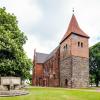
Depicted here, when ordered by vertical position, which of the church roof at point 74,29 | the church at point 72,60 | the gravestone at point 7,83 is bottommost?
the gravestone at point 7,83

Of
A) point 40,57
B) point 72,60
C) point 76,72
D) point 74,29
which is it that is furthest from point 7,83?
point 40,57

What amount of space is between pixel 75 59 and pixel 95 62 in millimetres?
18063

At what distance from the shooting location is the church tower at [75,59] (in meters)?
49.8

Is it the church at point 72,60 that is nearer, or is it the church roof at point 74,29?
the church at point 72,60

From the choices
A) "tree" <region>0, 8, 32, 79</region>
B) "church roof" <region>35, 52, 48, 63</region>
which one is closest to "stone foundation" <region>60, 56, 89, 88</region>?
"tree" <region>0, 8, 32, 79</region>

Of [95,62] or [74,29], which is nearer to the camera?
[74,29]

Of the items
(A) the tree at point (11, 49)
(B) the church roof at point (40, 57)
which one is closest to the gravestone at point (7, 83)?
(A) the tree at point (11, 49)

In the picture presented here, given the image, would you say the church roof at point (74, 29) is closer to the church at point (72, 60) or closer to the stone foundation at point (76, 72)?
the church at point (72, 60)

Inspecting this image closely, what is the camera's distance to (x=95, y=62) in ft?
220

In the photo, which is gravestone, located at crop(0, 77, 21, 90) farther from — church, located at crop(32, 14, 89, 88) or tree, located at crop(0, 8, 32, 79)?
church, located at crop(32, 14, 89, 88)

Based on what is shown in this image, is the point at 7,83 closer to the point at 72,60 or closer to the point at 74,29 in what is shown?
the point at 72,60

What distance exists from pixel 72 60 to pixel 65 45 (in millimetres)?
5803

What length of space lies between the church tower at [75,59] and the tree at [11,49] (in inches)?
624

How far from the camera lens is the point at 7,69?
106 feet
